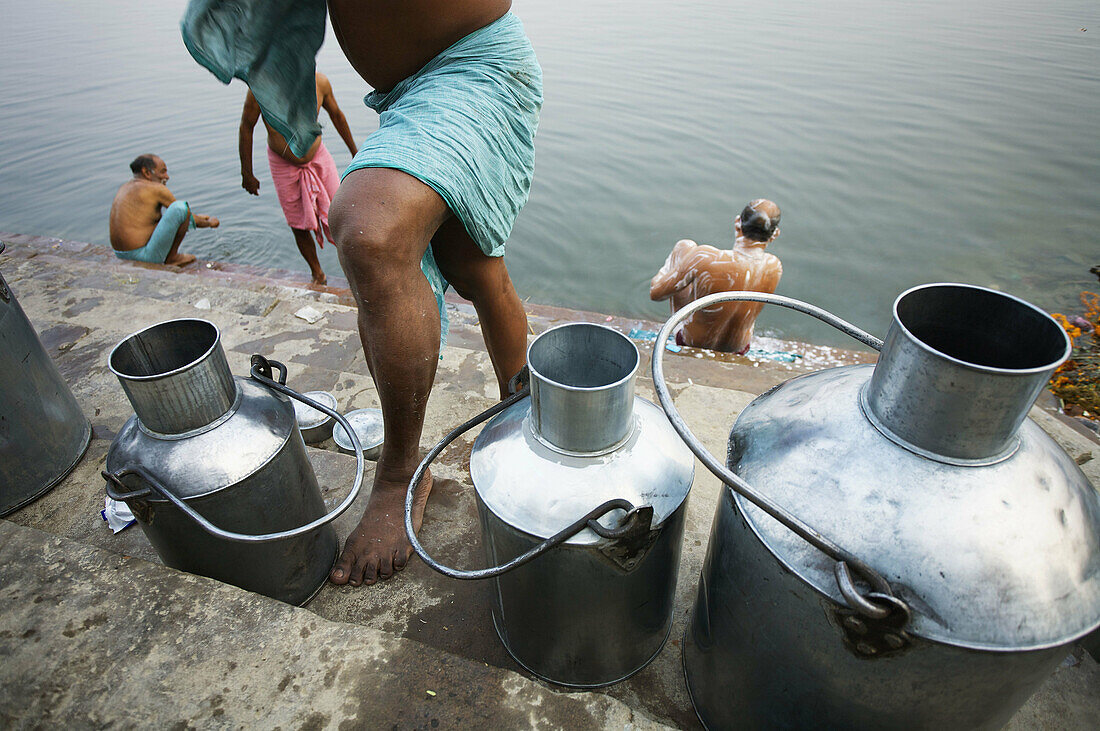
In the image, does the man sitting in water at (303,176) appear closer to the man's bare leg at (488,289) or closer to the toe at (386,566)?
the man's bare leg at (488,289)

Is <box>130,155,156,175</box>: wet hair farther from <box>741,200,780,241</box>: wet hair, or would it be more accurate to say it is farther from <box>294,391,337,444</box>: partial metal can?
<box>741,200,780,241</box>: wet hair

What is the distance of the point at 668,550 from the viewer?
1.42m

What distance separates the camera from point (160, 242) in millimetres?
5848

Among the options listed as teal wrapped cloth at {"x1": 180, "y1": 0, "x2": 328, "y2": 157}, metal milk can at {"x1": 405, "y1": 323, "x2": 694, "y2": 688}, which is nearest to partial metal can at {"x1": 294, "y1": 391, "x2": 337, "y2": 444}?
teal wrapped cloth at {"x1": 180, "y1": 0, "x2": 328, "y2": 157}

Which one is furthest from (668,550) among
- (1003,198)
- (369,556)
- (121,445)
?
(1003,198)

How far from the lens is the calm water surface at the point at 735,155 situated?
7.56 m

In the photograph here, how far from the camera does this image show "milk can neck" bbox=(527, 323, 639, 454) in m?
1.23

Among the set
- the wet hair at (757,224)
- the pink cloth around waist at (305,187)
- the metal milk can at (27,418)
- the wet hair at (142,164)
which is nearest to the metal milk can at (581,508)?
the metal milk can at (27,418)

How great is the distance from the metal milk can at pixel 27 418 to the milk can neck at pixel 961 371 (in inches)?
102

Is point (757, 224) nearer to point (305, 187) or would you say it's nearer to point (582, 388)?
point (582, 388)

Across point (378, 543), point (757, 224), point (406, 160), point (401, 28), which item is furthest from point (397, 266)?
point (757, 224)

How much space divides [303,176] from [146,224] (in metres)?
2.19

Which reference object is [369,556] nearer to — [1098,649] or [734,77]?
[1098,649]

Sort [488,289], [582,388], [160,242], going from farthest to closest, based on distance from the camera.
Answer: [160,242], [488,289], [582,388]
